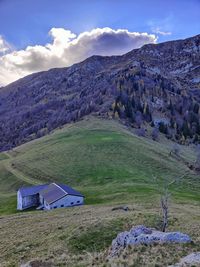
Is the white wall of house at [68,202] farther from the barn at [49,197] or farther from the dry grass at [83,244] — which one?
the dry grass at [83,244]

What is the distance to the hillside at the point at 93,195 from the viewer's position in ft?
109

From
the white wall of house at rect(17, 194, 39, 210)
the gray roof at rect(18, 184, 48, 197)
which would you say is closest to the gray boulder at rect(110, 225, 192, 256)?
the white wall of house at rect(17, 194, 39, 210)

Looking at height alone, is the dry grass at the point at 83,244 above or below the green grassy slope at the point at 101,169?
above

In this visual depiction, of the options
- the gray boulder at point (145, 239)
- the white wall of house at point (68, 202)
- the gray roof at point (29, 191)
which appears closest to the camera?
the gray boulder at point (145, 239)

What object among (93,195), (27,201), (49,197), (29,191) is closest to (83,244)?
(49,197)

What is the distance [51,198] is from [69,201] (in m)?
4.25

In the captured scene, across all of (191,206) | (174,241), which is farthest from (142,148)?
(174,241)

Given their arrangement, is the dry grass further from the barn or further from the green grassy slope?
the green grassy slope

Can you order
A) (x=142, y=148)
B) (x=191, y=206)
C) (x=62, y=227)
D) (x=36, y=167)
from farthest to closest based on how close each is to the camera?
(x=142, y=148)
(x=36, y=167)
(x=191, y=206)
(x=62, y=227)

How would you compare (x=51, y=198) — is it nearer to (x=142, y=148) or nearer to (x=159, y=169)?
(x=159, y=169)

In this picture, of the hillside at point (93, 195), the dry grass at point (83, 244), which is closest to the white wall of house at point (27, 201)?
the hillside at point (93, 195)

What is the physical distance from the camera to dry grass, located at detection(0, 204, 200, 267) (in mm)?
26016

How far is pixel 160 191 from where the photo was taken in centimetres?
7681

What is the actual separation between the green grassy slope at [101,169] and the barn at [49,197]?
331 centimetres
